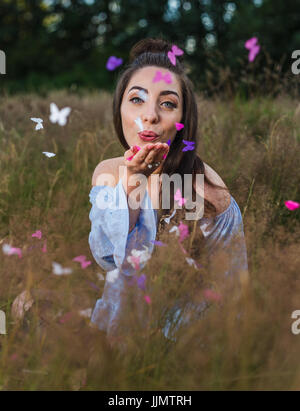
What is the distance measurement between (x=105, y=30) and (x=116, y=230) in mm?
18149

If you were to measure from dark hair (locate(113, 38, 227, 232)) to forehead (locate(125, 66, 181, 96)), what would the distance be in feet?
0.11

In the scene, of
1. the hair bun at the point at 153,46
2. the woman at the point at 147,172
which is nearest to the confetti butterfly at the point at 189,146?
the woman at the point at 147,172

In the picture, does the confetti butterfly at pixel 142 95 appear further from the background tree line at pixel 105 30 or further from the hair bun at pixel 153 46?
the background tree line at pixel 105 30

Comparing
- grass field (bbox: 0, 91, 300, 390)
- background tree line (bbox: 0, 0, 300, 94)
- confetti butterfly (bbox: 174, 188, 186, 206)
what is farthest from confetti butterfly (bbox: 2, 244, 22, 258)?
background tree line (bbox: 0, 0, 300, 94)

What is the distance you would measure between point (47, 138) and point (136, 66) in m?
1.33

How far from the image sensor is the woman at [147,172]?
4.68 ft

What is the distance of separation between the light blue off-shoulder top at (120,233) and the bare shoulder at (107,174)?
0.07 metres

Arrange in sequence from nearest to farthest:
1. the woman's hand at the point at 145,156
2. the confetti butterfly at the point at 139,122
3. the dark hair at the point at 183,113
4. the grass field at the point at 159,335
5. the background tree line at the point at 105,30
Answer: the grass field at the point at 159,335 < the woman's hand at the point at 145,156 < the confetti butterfly at the point at 139,122 < the dark hair at the point at 183,113 < the background tree line at the point at 105,30

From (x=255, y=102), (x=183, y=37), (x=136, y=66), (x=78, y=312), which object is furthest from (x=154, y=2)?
(x=78, y=312)

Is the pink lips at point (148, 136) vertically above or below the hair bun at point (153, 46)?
below

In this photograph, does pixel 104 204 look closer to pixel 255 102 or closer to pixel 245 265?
pixel 245 265

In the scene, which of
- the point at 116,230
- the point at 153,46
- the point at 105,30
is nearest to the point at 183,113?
the point at 153,46
